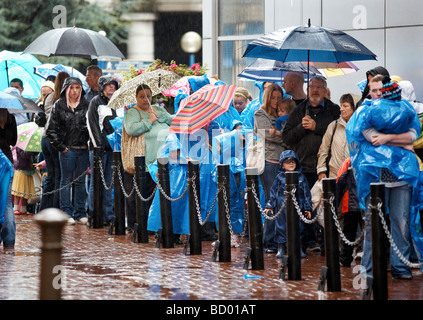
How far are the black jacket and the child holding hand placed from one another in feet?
0.92

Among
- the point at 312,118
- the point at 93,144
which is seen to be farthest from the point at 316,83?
the point at 93,144

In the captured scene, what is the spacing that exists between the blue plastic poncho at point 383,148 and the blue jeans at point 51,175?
25.3 ft

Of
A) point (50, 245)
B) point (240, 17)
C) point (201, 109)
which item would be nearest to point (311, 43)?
point (201, 109)

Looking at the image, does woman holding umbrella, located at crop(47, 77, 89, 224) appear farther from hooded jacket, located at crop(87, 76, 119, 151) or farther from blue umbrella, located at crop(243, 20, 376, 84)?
blue umbrella, located at crop(243, 20, 376, 84)

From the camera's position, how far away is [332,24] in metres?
17.5

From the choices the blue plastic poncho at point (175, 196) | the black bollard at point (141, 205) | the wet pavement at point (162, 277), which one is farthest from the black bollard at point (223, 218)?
the black bollard at point (141, 205)

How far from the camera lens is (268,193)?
41.9 feet

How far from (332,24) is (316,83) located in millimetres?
5296

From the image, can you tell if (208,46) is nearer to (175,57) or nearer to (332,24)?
(332,24)

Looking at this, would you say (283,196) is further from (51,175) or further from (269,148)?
(51,175)

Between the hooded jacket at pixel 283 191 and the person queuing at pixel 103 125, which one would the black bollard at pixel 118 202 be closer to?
the person queuing at pixel 103 125

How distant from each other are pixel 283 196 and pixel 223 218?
917 millimetres

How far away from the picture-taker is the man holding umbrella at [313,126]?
40.7 feet

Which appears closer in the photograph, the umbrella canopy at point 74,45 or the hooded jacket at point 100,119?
the hooded jacket at point 100,119
